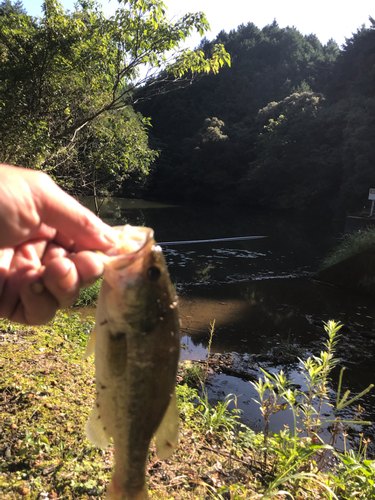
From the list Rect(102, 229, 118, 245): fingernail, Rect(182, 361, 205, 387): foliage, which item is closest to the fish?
Rect(102, 229, 118, 245): fingernail

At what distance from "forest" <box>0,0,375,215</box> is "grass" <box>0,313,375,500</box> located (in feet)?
17.9

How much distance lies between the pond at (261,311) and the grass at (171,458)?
1749mm

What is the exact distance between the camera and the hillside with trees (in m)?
36.2

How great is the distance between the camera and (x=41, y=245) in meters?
1.90

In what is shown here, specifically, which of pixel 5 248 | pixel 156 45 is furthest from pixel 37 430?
pixel 156 45

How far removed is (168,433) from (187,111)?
217 feet

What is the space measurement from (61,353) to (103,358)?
369 centimetres

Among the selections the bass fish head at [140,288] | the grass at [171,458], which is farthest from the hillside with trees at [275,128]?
the bass fish head at [140,288]

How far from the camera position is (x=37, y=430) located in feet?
10.2

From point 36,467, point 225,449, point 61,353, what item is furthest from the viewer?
point 61,353

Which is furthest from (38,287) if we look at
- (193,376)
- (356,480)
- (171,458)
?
(193,376)

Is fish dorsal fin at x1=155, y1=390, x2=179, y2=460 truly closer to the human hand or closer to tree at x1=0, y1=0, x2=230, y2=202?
the human hand

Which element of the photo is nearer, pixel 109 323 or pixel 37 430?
pixel 109 323

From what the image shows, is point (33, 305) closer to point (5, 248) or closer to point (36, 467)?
point (5, 248)
